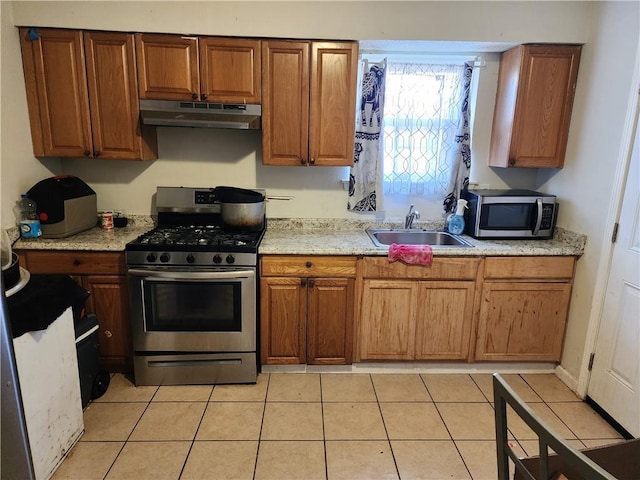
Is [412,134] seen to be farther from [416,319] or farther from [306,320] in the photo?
[306,320]

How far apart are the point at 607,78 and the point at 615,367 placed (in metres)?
1.70

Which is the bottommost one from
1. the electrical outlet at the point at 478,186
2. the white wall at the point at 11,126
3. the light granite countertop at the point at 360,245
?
the light granite countertop at the point at 360,245

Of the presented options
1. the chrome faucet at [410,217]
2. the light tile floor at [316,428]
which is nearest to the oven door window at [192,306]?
the light tile floor at [316,428]

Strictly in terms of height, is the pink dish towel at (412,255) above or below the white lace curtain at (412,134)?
below

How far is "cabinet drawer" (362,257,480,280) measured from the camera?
2551 millimetres

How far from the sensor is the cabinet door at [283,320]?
8.35 ft

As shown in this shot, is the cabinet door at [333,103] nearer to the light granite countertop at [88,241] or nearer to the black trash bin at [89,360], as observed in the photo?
the light granite countertop at [88,241]

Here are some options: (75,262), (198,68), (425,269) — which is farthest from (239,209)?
(425,269)

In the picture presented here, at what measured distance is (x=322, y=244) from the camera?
8.52ft

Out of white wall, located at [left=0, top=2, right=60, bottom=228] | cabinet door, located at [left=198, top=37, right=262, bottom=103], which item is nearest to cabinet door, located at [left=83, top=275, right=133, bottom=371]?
white wall, located at [left=0, top=2, right=60, bottom=228]

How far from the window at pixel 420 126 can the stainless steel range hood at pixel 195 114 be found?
104cm

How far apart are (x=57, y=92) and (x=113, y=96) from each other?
1.16ft

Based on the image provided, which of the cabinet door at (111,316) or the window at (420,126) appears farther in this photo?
the window at (420,126)

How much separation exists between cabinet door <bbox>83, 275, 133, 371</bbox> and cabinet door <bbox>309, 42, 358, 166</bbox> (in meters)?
1.52
